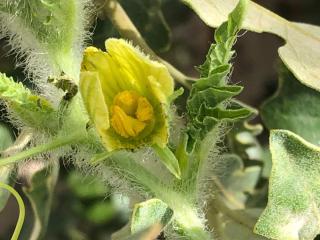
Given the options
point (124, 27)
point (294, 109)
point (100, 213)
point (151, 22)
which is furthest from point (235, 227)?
point (100, 213)

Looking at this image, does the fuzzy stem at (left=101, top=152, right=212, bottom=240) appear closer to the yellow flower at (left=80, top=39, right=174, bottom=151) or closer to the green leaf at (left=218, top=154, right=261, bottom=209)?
the yellow flower at (left=80, top=39, right=174, bottom=151)

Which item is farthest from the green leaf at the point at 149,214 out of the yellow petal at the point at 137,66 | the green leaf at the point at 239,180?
the green leaf at the point at 239,180

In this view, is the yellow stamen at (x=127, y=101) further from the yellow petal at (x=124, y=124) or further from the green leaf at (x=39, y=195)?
the green leaf at (x=39, y=195)

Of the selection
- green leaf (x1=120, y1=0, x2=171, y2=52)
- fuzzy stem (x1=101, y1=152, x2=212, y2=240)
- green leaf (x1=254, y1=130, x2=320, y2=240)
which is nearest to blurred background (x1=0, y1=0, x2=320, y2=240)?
green leaf (x1=120, y1=0, x2=171, y2=52)

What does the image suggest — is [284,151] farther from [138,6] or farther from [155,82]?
[138,6]

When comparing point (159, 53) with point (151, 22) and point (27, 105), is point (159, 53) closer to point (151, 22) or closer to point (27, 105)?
point (151, 22)

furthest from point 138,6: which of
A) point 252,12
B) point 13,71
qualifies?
point 252,12
